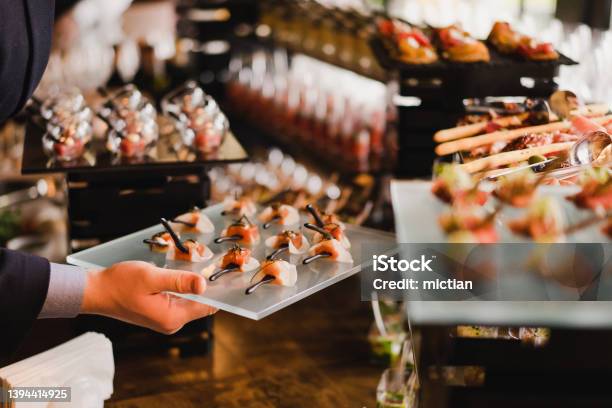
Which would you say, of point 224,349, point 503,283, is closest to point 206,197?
point 224,349

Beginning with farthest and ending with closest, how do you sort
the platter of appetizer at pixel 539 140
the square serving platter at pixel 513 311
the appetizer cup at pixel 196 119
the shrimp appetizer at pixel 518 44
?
the shrimp appetizer at pixel 518 44
the appetizer cup at pixel 196 119
the platter of appetizer at pixel 539 140
the square serving platter at pixel 513 311

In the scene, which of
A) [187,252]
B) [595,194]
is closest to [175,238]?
[187,252]

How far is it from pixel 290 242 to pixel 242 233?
0.17 metres

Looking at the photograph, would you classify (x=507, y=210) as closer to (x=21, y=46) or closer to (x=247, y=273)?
(x=247, y=273)

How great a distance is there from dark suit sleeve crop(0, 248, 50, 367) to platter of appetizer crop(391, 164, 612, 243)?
813 millimetres

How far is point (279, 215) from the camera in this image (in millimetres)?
2447

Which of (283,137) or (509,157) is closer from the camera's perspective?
(509,157)

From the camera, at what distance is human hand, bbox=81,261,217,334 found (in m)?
1.87

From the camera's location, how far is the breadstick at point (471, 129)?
2.39 meters

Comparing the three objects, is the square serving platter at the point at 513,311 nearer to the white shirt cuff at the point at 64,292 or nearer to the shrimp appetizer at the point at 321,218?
the shrimp appetizer at the point at 321,218

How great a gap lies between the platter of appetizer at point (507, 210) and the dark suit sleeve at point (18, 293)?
813 millimetres

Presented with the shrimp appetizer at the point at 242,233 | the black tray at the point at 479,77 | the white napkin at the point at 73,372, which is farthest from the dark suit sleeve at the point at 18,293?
the black tray at the point at 479,77

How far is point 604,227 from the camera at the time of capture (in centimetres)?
164

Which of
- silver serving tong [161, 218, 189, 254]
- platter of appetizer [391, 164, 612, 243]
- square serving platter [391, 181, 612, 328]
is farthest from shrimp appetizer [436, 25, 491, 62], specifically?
square serving platter [391, 181, 612, 328]
